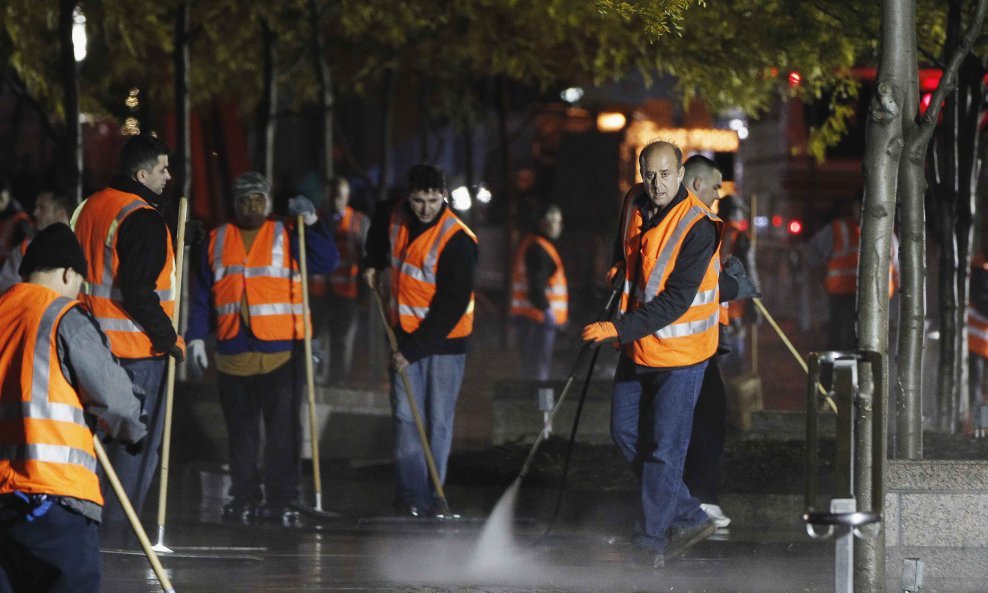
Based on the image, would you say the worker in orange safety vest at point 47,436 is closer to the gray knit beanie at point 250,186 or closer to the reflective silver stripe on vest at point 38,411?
the reflective silver stripe on vest at point 38,411

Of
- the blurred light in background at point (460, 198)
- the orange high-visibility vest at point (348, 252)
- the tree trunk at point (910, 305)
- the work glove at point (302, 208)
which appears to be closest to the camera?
the tree trunk at point (910, 305)

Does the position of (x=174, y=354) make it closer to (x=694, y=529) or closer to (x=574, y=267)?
(x=694, y=529)

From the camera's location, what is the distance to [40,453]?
5.55 m

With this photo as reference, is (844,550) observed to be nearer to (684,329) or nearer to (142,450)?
(684,329)

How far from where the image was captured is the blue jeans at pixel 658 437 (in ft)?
26.0

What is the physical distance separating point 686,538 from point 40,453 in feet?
11.6

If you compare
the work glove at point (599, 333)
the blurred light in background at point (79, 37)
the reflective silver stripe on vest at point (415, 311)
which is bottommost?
the work glove at point (599, 333)

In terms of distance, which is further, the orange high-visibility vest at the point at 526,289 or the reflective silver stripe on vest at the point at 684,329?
the orange high-visibility vest at the point at 526,289

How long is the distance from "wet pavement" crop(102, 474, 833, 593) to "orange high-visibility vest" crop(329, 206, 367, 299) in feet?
18.2

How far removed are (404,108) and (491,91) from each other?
304 centimetres

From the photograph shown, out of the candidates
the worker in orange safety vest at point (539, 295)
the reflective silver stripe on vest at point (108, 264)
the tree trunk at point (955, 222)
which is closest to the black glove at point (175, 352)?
the reflective silver stripe on vest at point (108, 264)

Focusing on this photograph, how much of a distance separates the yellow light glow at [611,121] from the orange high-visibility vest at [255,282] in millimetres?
16085

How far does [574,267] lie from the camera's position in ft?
83.5

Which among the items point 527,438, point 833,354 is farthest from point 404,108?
point 833,354
